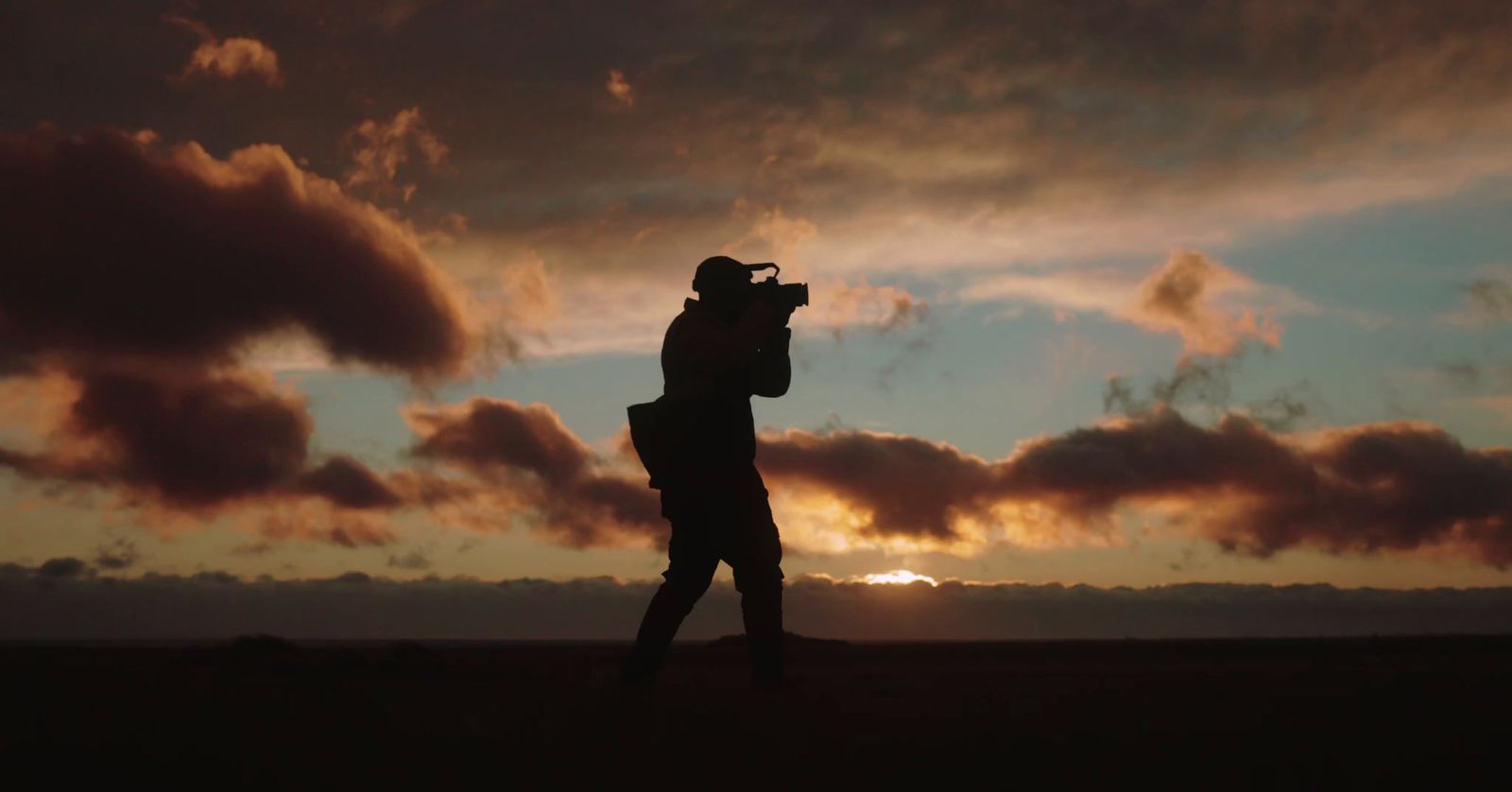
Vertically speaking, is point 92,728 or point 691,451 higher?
point 691,451

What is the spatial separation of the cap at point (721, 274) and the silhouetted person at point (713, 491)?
1.39 feet

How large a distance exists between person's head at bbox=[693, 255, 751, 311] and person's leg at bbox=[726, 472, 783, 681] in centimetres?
115

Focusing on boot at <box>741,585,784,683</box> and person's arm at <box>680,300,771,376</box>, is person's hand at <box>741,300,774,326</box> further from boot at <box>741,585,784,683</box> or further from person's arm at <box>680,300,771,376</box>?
boot at <box>741,585,784,683</box>

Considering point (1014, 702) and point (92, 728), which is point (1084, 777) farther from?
point (92, 728)

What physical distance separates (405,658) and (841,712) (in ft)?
17.8

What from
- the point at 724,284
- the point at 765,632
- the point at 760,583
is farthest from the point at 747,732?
the point at 724,284

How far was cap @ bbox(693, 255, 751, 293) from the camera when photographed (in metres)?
8.21

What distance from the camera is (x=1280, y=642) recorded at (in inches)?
723

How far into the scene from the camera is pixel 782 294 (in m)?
8.16

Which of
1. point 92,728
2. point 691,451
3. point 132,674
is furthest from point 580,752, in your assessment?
point 132,674

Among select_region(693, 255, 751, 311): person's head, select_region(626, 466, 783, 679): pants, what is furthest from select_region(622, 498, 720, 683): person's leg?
select_region(693, 255, 751, 311): person's head

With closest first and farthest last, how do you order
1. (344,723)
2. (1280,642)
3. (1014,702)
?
(344,723) → (1014,702) → (1280,642)

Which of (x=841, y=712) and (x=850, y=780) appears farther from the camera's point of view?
(x=841, y=712)

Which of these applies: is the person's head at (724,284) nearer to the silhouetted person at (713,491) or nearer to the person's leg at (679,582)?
the silhouetted person at (713,491)
